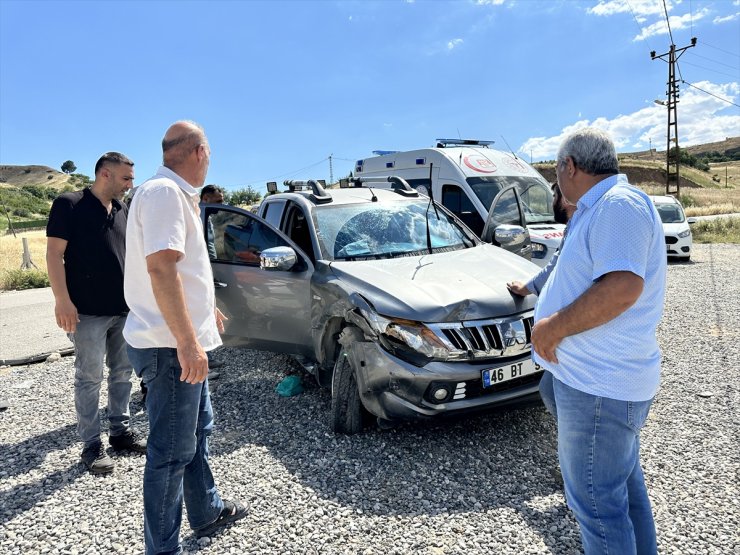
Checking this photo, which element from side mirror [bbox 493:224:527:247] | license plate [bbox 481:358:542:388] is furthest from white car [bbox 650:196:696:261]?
license plate [bbox 481:358:542:388]

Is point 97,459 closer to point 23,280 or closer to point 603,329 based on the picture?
point 603,329

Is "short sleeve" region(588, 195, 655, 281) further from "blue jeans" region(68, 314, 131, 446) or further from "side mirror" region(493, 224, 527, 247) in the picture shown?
"blue jeans" region(68, 314, 131, 446)

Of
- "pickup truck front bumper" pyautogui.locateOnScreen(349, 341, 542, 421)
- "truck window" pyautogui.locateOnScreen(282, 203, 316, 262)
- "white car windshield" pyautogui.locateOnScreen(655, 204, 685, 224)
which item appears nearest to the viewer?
"pickup truck front bumper" pyautogui.locateOnScreen(349, 341, 542, 421)

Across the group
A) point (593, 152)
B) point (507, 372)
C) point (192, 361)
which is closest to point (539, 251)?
point (507, 372)

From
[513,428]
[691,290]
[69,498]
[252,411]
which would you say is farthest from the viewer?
[691,290]

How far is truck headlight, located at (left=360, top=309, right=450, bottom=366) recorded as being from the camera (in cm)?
306

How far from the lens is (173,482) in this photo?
86.0 inches

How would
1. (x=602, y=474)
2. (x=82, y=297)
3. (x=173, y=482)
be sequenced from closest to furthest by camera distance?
(x=602, y=474)
(x=173, y=482)
(x=82, y=297)

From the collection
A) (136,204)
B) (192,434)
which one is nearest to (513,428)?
(192,434)

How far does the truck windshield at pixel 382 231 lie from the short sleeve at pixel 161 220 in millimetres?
2050

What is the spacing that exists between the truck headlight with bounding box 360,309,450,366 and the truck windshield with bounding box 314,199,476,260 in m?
0.98

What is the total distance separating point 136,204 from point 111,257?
167 cm

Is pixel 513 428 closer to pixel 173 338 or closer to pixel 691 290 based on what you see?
pixel 173 338

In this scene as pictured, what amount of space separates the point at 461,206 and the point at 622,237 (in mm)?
7672
